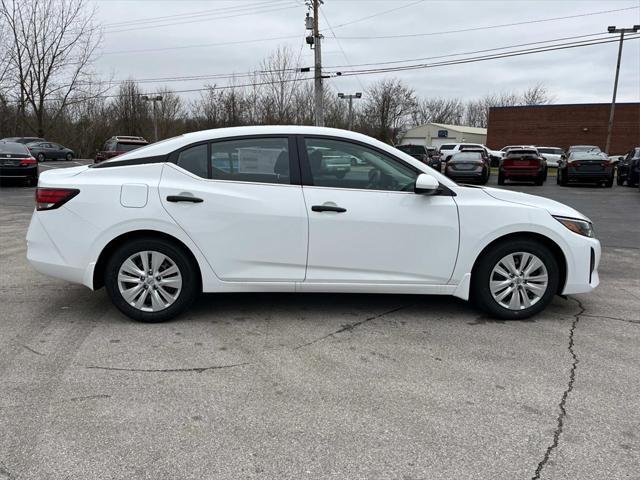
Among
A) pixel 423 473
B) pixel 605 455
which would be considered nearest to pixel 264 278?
pixel 423 473

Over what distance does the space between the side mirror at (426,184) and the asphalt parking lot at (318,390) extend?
45.6 inches

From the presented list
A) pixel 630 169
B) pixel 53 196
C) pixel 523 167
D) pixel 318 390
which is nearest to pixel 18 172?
pixel 53 196

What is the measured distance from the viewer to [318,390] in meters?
3.31

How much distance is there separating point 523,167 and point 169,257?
782 inches

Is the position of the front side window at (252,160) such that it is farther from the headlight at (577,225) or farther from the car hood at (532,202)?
the headlight at (577,225)

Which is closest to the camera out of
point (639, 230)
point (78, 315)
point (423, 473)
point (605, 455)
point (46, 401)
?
point (423, 473)

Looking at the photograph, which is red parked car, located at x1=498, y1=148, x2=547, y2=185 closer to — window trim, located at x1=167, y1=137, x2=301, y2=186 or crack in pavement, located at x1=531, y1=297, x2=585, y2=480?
crack in pavement, located at x1=531, y1=297, x2=585, y2=480

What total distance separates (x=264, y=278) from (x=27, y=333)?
1.95 metres

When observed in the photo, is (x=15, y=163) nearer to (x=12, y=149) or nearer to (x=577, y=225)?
(x=12, y=149)

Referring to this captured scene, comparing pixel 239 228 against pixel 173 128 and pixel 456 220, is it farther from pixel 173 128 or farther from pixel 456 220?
pixel 173 128

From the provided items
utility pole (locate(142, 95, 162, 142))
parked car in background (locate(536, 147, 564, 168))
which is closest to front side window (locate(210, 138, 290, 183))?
parked car in background (locate(536, 147, 564, 168))

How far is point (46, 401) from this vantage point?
3.11 m

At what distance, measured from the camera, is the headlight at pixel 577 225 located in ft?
15.0

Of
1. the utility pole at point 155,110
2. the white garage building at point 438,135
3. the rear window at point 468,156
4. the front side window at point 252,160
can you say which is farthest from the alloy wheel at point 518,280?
the white garage building at point 438,135
